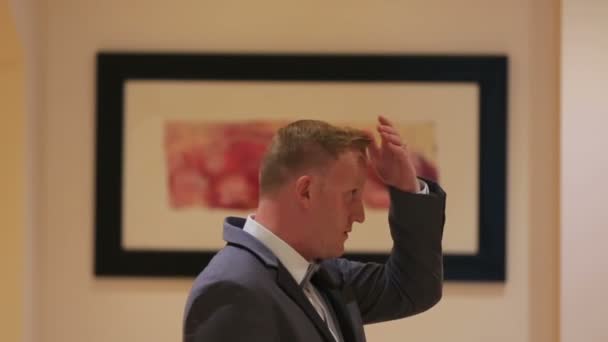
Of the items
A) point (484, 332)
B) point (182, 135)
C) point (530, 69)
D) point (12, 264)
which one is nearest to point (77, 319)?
point (12, 264)

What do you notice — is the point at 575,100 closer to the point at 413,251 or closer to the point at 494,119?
the point at 494,119

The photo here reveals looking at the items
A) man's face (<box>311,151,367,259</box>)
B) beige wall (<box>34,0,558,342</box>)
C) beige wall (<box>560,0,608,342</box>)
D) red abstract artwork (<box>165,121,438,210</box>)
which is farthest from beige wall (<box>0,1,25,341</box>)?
beige wall (<box>560,0,608,342</box>)

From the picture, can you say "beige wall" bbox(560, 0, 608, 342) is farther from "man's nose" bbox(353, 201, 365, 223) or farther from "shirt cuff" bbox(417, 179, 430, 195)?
"man's nose" bbox(353, 201, 365, 223)

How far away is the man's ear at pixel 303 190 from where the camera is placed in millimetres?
1239

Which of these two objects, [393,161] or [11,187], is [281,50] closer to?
[11,187]

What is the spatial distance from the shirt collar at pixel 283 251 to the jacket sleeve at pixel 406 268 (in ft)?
0.74

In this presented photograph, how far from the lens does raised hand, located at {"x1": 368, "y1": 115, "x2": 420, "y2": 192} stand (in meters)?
1.36

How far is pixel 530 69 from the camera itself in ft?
7.61

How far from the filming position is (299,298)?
1212mm

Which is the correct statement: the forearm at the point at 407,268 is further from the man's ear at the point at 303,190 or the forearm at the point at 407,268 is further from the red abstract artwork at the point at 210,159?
the red abstract artwork at the point at 210,159

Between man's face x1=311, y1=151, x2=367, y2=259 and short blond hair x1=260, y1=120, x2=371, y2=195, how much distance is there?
23mm

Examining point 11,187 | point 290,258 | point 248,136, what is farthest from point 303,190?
point 11,187

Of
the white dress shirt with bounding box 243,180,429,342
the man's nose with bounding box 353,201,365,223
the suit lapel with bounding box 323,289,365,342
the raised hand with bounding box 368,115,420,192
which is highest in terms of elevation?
the raised hand with bounding box 368,115,420,192

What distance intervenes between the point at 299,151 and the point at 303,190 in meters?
0.07
